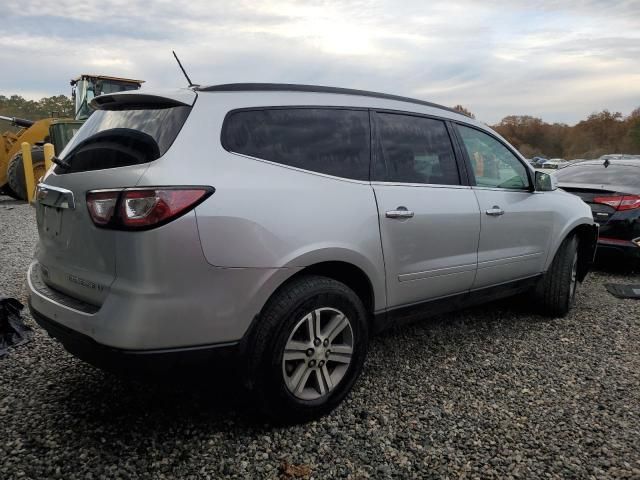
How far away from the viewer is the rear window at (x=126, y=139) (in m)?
2.29

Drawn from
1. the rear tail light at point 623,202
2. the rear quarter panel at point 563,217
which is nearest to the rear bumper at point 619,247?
the rear tail light at point 623,202

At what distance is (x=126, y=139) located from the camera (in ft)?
7.95

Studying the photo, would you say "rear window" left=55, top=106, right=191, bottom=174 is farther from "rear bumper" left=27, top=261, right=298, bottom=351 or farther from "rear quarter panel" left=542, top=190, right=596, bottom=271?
"rear quarter panel" left=542, top=190, right=596, bottom=271

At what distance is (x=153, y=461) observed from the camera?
2373 mm

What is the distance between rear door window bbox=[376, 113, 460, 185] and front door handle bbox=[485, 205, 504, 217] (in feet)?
1.12

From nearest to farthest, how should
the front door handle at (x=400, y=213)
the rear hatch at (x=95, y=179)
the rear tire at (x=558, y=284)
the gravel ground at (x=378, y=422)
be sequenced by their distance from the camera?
the rear hatch at (x=95, y=179) < the gravel ground at (x=378, y=422) < the front door handle at (x=400, y=213) < the rear tire at (x=558, y=284)

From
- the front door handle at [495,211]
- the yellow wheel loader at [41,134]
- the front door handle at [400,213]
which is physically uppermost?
the yellow wheel loader at [41,134]

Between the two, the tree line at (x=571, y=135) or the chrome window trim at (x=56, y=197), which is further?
the tree line at (x=571, y=135)

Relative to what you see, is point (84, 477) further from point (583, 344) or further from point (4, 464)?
point (583, 344)

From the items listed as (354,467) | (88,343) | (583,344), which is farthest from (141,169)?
(583,344)

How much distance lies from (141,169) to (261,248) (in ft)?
1.97

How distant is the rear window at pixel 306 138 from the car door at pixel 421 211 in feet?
0.43

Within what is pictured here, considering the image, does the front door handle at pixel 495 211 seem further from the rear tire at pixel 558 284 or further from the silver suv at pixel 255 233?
the rear tire at pixel 558 284

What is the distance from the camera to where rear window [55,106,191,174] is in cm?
229
